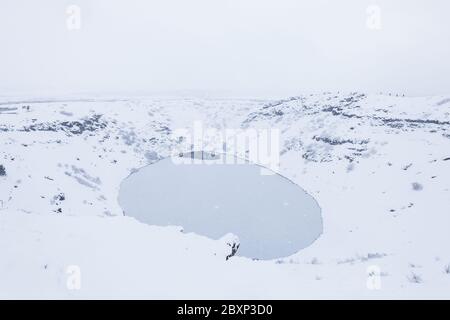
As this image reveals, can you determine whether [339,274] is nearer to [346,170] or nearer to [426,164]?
[426,164]

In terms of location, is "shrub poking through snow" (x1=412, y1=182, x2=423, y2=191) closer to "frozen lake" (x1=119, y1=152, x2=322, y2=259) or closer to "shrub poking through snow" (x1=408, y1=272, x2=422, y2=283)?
"frozen lake" (x1=119, y1=152, x2=322, y2=259)

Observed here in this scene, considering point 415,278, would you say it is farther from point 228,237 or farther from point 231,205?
point 231,205

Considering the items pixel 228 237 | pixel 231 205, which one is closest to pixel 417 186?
pixel 231 205

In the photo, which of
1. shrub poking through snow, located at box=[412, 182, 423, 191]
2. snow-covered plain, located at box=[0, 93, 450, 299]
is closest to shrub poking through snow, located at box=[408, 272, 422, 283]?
snow-covered plain, located at box=[0, 93, 450, 299]

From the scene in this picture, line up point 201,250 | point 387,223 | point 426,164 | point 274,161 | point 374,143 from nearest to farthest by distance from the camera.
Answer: point 201,250 → point 387,223 → point 426,164 → point 374,143 → point 274,161

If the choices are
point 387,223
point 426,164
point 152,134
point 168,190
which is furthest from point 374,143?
point 152,134
